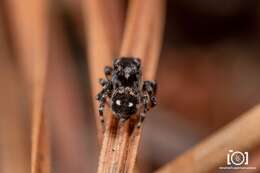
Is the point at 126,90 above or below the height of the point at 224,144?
above

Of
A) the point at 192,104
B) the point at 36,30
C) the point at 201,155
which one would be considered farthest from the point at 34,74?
the point at 192,104

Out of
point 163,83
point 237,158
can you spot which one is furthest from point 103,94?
point 163,83

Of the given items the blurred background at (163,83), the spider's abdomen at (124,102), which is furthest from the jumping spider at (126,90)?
the blurred background at (163,83)

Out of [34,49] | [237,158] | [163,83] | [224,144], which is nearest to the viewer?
[224,144]

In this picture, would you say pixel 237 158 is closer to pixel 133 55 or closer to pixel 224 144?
pixel 224 144

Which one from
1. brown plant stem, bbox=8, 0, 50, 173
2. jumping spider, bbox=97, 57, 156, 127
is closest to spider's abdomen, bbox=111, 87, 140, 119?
jumping spider, bbox=97, 57, 156, 127

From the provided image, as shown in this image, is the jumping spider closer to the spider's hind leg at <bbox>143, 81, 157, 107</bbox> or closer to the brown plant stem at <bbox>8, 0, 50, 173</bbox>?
the spider's hind leg at <bbox>143, 81, 157, 107</bbox>

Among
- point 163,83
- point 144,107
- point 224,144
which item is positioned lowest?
point 224,144

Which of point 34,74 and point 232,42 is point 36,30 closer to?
point 34,74
